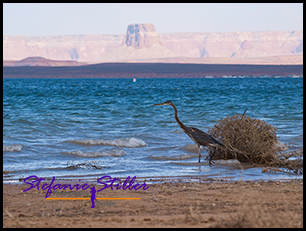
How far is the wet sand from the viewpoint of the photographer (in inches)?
160

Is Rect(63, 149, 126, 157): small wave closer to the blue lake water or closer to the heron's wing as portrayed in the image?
the blue lake water

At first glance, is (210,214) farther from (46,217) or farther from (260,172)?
(260,172)

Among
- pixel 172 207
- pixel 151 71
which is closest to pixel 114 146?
pixel 172 207

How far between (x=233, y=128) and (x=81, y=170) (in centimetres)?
356

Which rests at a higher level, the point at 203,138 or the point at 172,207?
the point at 203,138

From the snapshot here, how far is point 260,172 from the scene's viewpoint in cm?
808

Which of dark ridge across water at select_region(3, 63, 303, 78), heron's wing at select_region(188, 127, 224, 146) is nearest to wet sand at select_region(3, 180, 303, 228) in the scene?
heron's wing at select_region(188, 127, 224, 146)

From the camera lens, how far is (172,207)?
499 centimetres

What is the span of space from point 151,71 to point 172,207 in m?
167

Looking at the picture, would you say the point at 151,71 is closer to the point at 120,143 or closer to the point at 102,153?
the point at 120,143

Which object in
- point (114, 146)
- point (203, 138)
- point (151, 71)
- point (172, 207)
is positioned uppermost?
point (151, 71)

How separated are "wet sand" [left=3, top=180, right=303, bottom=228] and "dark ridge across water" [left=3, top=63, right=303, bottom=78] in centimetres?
15582

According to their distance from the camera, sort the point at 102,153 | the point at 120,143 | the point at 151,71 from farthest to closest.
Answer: the point at 151,71 → the point at 120,143 → the point at 102,153

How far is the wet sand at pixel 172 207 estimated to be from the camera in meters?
4.06
